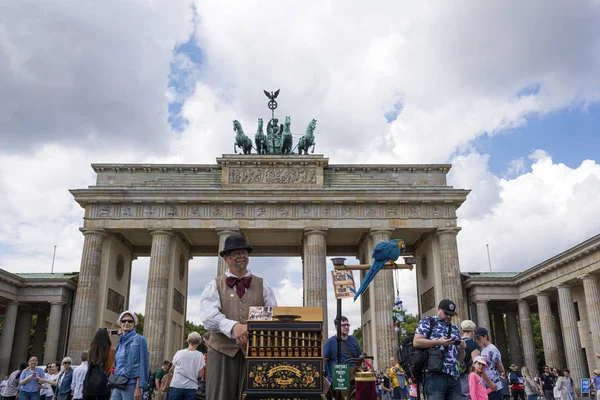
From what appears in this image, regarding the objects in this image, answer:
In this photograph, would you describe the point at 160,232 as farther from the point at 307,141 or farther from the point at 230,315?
the point at 230,315

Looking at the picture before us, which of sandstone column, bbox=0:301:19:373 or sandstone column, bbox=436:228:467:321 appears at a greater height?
sandstone column, bbox=436:228:467:321

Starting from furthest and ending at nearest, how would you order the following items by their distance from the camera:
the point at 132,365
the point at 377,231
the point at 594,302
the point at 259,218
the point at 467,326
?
the point at 259,218 → the point at 377,231 → the point at 594,302 → the point at 467,326 → the point at 132,365

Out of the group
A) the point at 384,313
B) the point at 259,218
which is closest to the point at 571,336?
the point at 384,313

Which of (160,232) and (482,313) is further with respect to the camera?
(482,313)

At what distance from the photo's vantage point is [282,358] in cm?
529

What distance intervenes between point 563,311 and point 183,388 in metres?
28.9

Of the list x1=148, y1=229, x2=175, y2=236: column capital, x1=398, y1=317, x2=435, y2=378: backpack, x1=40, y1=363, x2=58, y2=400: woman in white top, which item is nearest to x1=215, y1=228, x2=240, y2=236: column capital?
x1=148, y1=229, x2=175, y2=236: column capital

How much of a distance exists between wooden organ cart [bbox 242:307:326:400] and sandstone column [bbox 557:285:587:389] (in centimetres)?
3104

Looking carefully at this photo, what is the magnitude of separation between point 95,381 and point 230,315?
2990 mm

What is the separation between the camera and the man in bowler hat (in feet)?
17.6

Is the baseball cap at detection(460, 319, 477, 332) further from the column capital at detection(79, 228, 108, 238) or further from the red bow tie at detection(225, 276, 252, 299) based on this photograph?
the column capital at detection(79, 228, 108, 238)

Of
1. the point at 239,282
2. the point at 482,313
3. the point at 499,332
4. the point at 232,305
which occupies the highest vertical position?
the point at 482,313

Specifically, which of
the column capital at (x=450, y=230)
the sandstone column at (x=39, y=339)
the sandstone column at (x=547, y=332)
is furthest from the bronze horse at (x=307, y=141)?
the sandstone column at (x=39, y=339)

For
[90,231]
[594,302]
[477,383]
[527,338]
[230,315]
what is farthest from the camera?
[527,338]
